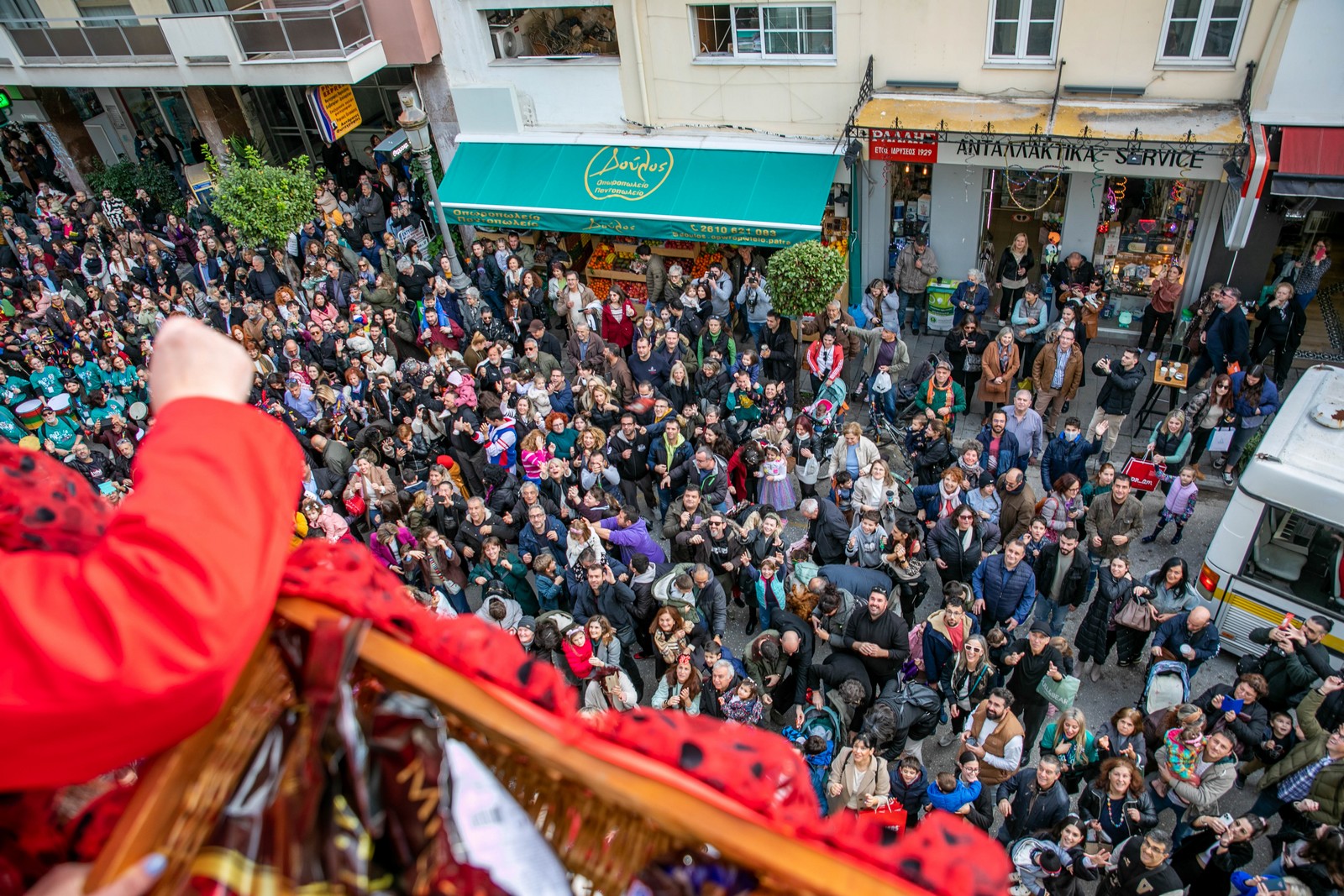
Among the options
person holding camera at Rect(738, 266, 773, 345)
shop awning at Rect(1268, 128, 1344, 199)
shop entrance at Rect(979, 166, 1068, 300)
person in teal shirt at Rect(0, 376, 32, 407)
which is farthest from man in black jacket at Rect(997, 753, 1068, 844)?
person in teal shirt at Rect(0, 376, 32, 407)

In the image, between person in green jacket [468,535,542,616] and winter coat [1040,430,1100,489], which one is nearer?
person in green jacket [468,535,542,616]

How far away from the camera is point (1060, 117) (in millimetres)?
11875

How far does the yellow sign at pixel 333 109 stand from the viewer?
16609mm

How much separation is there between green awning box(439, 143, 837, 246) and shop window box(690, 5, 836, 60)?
1475 millimetres

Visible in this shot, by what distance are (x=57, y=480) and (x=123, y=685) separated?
1.84 ft

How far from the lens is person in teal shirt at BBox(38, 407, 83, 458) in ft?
39.4

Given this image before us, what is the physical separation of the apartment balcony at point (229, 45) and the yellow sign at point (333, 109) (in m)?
0.66

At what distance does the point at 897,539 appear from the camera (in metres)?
8.66

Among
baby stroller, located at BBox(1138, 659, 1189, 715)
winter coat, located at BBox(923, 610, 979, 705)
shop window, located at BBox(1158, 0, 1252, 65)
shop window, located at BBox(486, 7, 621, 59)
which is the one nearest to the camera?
baby stroller, located at BBox(1138, 659, 1189, 715)

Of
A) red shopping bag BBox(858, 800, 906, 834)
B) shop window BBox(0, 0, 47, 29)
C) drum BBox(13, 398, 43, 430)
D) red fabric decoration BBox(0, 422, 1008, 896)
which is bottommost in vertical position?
drum BBox(13, 398, 43, 430)

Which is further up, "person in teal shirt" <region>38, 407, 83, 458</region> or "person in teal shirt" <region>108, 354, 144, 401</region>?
"person in teal shirt" <region>38, 407, 83, 458</region>

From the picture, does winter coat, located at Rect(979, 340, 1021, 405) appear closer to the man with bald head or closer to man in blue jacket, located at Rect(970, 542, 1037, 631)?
man in blue jacket, located at Rect(970, 542, 1037, 631)

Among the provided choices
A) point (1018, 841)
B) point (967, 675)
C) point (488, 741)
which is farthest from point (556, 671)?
point (967, 675)

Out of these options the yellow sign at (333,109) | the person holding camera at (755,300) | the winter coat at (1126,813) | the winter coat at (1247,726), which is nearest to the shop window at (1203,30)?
the person holding camera at (755,300)
